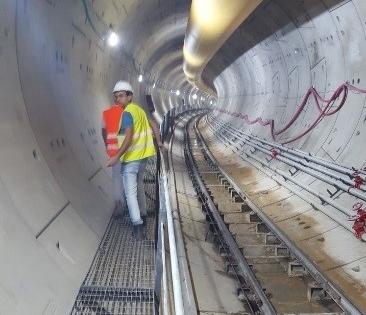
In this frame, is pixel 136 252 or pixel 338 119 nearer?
pixel 136 252

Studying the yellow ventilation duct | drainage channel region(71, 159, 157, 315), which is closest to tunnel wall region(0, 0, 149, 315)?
drainage channel region(71, 159, 157, 315)

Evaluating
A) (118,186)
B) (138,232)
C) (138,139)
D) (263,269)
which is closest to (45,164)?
(138,139)

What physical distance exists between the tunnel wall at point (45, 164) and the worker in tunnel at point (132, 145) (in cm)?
43

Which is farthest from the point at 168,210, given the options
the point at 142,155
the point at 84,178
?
the point at 84,178

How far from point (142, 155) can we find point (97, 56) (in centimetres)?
308

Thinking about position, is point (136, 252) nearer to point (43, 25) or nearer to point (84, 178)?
point (84, 178)

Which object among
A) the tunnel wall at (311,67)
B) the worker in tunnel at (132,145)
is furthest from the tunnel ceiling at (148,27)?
the worker in tunnel at (132,145)

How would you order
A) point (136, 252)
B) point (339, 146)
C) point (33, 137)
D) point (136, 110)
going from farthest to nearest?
point (339, 146) < point (136, 110) < point (136, 252) < point (33, 137)

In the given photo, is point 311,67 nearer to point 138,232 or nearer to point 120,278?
point 138,232

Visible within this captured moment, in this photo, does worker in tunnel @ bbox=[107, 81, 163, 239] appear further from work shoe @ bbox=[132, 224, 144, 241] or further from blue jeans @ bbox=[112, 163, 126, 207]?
blue jeans @ bbox=[112, 163, 126, 207]

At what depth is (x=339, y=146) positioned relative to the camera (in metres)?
6.37

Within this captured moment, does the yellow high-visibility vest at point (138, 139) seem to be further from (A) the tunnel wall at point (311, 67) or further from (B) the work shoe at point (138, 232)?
(A) the tunnel wall at point (311, 67)

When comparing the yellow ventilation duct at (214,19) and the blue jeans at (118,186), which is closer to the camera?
the blue jeans at (118,186)

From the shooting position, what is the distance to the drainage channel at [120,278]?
11.7ft
